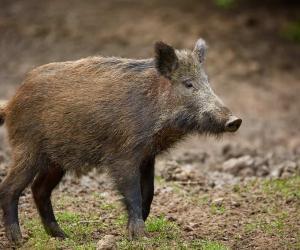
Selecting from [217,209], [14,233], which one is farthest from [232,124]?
[14,233]

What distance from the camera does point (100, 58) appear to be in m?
8.07

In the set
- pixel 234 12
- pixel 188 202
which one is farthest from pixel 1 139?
pixel 234 12

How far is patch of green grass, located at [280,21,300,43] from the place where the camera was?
57.2 feet

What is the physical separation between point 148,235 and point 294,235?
1.40 metres

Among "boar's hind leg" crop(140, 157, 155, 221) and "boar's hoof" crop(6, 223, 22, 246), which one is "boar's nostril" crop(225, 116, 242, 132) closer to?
"boar's hind leg" crop(140, 157, 155, 221)

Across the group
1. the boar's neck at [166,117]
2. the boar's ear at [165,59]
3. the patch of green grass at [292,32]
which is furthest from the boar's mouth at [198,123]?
the patch of green grass at [292,32]

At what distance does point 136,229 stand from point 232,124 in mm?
1277

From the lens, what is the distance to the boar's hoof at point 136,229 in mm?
7305

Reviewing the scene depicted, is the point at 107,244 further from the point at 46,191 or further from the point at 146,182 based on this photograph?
the point at 46,191

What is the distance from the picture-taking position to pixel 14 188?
7.66m

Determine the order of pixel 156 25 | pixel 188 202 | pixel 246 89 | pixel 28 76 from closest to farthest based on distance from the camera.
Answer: pixel 28 76
pixel 188 202
pixel 246 89
pixel 156 25

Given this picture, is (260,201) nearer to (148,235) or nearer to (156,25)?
(148,235)

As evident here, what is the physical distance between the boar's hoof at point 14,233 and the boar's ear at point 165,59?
6.47 feet

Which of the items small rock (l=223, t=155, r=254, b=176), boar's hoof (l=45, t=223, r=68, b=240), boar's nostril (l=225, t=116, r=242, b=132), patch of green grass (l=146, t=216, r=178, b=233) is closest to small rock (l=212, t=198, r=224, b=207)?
patch of green grass (l=146, t=216, r=178, b=233)
